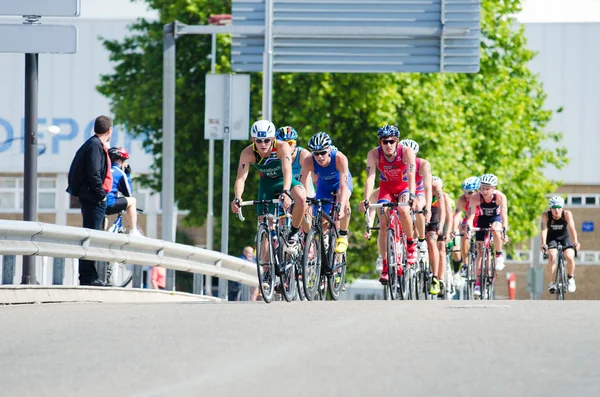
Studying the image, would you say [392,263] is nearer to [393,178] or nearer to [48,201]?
[393,178]

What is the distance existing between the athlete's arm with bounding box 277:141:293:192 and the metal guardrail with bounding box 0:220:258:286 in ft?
6.82

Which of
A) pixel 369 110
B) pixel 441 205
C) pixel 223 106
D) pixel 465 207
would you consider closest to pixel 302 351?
pixel 441 205

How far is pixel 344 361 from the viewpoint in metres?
8.45

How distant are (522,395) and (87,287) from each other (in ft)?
29.5

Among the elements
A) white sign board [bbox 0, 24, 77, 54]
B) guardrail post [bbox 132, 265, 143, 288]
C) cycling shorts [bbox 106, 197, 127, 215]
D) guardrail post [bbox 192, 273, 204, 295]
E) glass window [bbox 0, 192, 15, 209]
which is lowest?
glass window [bbox 0, 192, 15, 209]

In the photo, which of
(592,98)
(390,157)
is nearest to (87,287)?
(390,157)

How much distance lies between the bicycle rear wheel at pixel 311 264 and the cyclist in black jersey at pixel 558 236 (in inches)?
362

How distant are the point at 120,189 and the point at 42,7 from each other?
2.91 meters

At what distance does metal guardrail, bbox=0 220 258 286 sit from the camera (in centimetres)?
1403

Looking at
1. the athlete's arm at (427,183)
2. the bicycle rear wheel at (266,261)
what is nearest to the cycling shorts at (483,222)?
the athlete's arm at (427,183)

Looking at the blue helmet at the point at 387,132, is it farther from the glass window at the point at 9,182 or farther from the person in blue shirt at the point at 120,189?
the glass window at the point at 9,182

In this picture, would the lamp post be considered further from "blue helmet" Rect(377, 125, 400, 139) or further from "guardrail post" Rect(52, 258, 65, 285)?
"blue helmet" Rect(377, 125, 400, 139)

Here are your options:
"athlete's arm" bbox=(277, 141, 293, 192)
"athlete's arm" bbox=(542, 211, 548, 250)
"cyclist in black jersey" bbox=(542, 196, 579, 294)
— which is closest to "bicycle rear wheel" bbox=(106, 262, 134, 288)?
"athlete's arm" bbox=(277, 141, 293, 192)

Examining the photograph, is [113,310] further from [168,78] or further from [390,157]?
[168,78]
